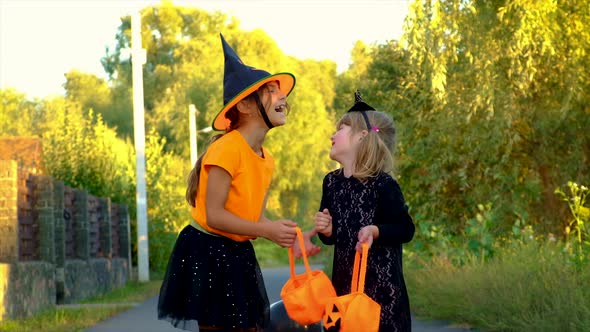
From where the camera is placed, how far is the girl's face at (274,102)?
5781mm

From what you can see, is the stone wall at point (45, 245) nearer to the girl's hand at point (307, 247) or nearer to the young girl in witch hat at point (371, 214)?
the young girl in witch hat at point (371, 214)

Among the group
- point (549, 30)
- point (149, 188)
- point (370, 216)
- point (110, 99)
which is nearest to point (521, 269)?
point (549, 30)

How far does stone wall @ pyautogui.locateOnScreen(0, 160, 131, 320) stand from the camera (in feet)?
51.0

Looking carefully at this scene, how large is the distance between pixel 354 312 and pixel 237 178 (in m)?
0.77

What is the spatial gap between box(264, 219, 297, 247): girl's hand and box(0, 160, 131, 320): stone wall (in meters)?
9.37

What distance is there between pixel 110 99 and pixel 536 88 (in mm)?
50564

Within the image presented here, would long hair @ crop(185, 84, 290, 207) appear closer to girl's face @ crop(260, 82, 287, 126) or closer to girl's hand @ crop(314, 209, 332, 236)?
girl's face @ crop(260, 82, 287, 126)

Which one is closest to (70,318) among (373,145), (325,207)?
(325,207)

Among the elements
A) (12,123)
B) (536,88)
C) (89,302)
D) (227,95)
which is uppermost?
(12,123)

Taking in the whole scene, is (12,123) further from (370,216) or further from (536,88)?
(370,216)

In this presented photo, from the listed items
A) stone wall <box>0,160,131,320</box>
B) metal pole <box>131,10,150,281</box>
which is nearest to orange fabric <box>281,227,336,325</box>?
stone wall <box>0,160,131,320</box>

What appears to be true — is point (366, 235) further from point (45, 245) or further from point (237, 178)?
point (45, 245)

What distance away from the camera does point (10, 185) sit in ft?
52.3

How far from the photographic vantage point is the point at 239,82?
579 cm
